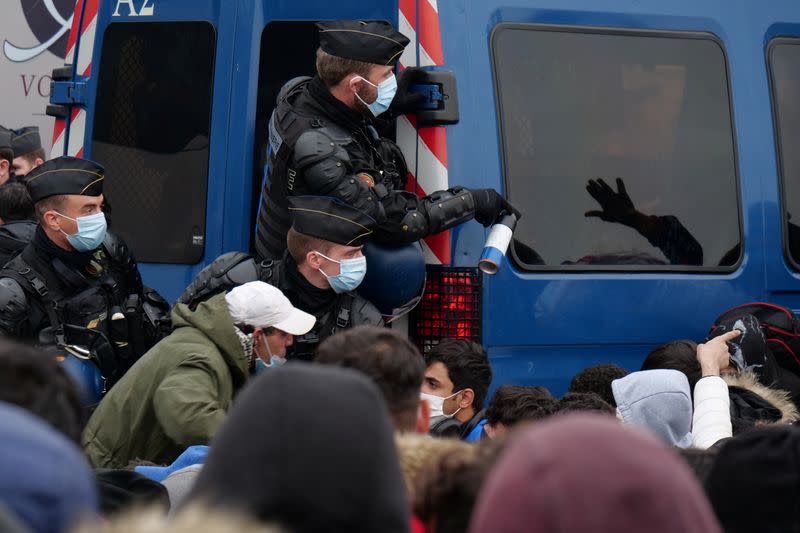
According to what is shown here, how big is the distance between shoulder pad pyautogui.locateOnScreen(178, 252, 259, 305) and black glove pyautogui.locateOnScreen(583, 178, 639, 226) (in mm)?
1304

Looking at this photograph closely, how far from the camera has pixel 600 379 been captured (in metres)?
4.61

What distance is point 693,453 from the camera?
2.91 meters

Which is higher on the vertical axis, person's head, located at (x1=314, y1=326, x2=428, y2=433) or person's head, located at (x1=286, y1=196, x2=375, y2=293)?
person's head, located at (x1=286, y1=196, x2=375, y2=293)

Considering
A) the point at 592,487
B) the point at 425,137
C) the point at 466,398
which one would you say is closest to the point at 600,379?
the point at 466,398

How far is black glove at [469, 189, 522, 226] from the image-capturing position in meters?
4.49

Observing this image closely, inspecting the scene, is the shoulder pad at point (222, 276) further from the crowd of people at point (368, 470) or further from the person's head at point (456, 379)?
the crowd of people at point (368, 470)

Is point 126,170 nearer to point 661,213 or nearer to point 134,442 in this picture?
point 134,442

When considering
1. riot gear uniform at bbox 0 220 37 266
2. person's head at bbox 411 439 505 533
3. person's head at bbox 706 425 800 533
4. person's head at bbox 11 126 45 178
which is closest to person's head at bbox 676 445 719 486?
person's head at bbox 706 425 800 533

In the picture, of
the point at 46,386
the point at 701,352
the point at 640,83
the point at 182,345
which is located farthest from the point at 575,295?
the point at 46,386

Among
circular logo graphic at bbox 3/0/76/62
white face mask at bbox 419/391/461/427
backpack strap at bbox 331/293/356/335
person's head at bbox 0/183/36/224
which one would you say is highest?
circular logo graphic at bbox 3/0/76/62

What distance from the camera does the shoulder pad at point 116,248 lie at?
5.02 m

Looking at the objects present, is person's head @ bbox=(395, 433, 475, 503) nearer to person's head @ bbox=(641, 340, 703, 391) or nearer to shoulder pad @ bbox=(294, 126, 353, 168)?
shoulder pad @ bbox=(294, 126, 353, 168)

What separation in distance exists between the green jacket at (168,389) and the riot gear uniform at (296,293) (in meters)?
0.30

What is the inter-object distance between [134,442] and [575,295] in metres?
1.72
